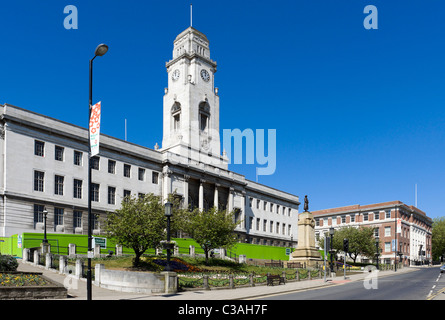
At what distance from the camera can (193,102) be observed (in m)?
75.4

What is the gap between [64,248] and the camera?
3897cm

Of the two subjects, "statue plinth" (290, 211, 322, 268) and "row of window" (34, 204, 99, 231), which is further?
"statue plinth" (290, 211, 322, 268)

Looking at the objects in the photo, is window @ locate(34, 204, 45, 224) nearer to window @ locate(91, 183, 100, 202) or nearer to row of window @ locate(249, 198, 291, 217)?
window @ locate(91, 183, 100, 202)

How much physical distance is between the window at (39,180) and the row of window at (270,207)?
42972mm

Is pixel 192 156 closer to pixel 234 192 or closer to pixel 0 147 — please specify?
pixel 234 192

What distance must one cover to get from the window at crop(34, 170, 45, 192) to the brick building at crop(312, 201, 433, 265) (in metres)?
71.8

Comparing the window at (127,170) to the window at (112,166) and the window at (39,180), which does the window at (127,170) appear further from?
the window at (39,180)

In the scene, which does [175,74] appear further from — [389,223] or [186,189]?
[389,223]

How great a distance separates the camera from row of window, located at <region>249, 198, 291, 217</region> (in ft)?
273

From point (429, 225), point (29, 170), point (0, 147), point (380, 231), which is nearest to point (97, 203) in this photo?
point (29, 170)

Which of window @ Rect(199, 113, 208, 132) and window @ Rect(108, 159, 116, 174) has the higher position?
window @ Rect(199, 113, 208, 132)

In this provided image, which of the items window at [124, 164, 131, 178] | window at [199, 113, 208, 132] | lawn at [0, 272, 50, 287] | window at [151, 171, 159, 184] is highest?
window at [199, 113, 208, 132]

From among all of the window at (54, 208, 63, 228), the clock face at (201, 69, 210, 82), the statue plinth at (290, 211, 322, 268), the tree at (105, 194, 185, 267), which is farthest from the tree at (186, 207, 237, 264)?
the clock face at (201, 69, 210, 82)

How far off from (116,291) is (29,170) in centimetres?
2898
